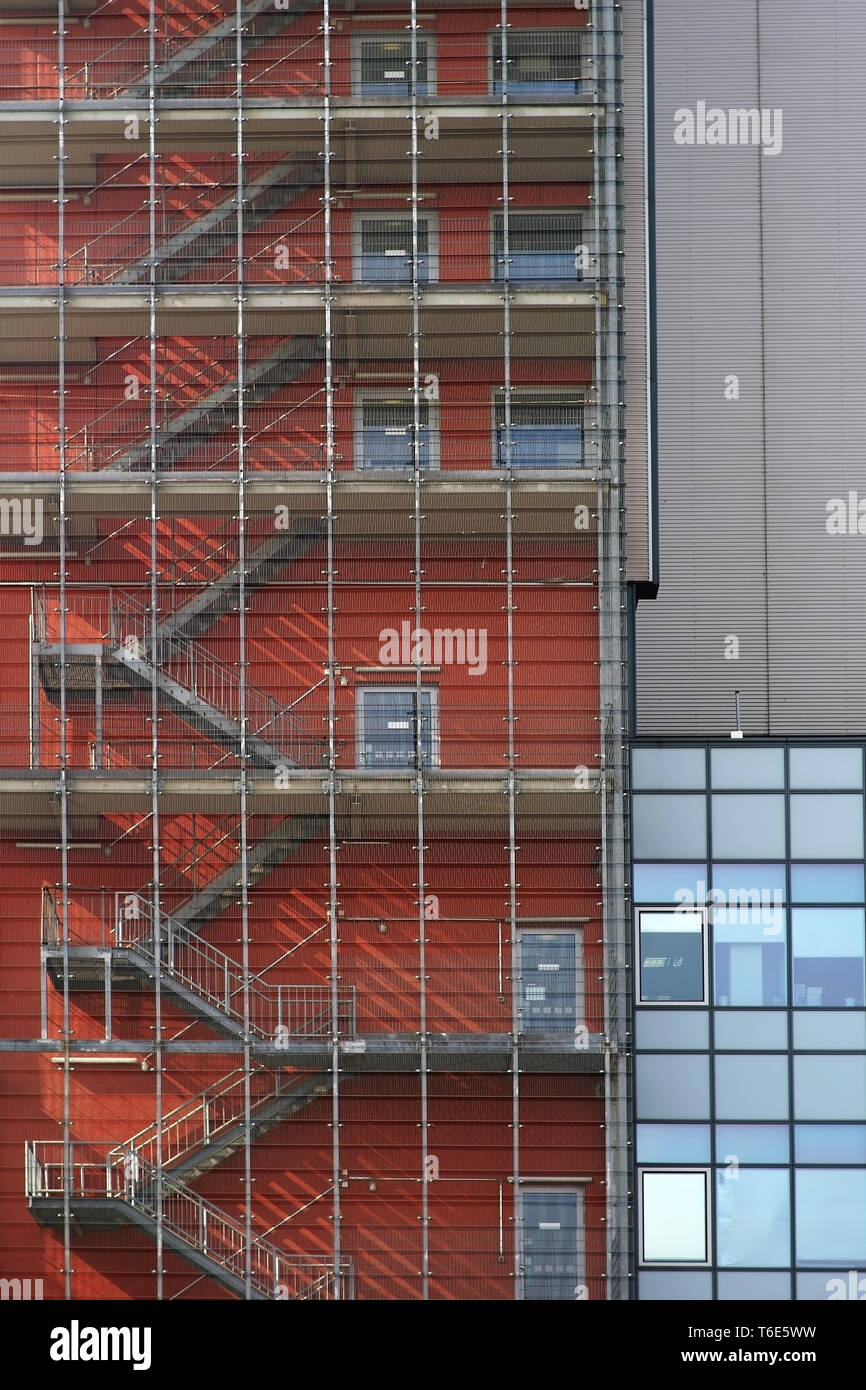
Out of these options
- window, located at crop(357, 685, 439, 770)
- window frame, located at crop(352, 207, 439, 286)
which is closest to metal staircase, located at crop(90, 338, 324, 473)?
window frame, located at crop(352, 207, 439, 286)

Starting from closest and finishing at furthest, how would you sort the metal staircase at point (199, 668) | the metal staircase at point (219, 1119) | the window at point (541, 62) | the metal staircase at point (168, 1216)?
1. the metal staircase at point (168, 1216)
2. the metal staircase at point (219, 1119)
3. the metal staircase at point (199, 668)
4. the window at point (541, 62)

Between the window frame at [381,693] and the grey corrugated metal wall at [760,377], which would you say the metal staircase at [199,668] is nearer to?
the window frame at [381,693]

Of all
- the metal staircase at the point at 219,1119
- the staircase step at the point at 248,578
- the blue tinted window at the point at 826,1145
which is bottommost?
the blue tinted window at the point at 826,1145

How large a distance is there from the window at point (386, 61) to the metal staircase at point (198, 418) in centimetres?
347

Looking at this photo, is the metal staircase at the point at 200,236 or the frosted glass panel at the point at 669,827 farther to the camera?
the frosted glass panel at the point at 669,827

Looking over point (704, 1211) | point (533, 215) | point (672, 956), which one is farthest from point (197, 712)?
point (704, 1211)

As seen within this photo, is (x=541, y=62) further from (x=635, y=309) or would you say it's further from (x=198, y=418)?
(x=198, y=418)

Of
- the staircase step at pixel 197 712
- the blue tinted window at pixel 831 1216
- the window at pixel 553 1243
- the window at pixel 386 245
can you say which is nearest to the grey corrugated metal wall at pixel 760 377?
the window at pixel 386 245

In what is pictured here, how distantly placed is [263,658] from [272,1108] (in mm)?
5459

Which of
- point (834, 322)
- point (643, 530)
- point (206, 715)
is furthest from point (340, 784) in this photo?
point (834, 322)

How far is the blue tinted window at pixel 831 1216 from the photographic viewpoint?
67.2 feet

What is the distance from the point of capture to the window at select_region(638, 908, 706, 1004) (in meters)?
20.9

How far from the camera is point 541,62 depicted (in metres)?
20.5

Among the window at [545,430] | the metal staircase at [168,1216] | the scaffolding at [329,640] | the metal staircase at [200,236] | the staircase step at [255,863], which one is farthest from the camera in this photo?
the window at [545,430]
